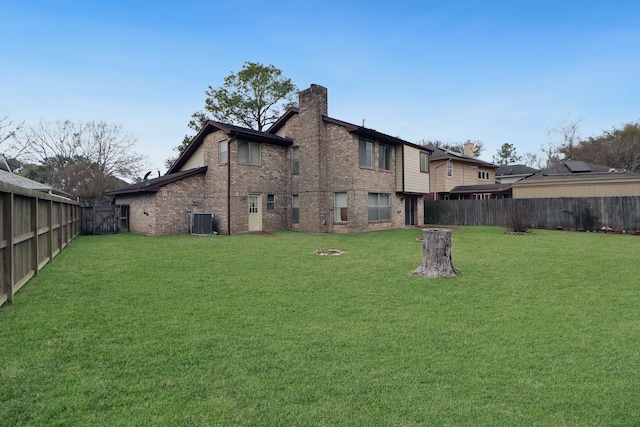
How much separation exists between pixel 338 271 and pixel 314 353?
179 inches

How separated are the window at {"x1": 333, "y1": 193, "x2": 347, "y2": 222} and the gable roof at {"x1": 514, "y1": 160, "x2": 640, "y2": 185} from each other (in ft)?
49.1

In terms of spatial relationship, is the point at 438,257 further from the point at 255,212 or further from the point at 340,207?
the point at 255,212

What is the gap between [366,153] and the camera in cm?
1916

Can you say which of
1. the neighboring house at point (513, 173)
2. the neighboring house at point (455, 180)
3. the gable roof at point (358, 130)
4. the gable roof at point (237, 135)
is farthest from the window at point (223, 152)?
the neighboring house at point (513, 173)

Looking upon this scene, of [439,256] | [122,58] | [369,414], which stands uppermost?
[122,58]

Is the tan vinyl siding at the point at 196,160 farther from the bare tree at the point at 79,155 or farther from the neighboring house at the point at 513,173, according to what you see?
the neighboring house at the point at 513,173

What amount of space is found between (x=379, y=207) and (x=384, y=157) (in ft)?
9.40

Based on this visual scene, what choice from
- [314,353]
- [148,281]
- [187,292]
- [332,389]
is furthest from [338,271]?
[332,389]

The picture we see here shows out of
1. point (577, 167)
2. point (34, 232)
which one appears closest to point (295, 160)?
point (34, 232)

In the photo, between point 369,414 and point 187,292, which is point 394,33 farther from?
point 369,414

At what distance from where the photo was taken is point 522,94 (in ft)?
71.1

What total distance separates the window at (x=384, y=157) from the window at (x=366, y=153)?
2.75ft

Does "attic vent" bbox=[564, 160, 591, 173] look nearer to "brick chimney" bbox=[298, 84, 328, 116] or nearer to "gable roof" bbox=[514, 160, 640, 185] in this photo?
"gable roof" bbox=[514, 160, 640, 185]

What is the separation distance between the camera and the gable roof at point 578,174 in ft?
75.8
